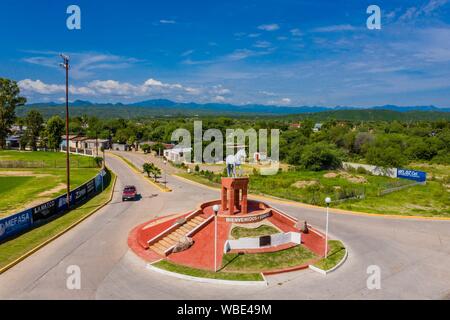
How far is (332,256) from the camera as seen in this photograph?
1922 cm

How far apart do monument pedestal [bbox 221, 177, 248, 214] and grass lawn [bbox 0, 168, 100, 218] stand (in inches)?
691

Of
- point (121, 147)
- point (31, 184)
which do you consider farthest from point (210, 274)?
point (121, 147)

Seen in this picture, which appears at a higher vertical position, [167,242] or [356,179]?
[356,179]

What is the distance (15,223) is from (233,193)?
1411 cm

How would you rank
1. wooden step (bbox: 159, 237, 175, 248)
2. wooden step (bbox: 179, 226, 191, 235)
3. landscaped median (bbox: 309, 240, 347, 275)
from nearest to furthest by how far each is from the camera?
landscaped median (bbox: 309, 240, 347, 275) → wooden step (bbox: 159, 237, 175, 248) → wooden step (bbox: 179, 226, 191, 235)

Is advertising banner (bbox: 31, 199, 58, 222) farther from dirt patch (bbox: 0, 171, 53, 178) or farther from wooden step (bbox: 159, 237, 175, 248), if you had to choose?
dirt patch (bbox: 0, 171, 53, 178)

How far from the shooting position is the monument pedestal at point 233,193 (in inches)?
858

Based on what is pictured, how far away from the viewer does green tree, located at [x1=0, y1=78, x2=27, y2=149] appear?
77.0 meters

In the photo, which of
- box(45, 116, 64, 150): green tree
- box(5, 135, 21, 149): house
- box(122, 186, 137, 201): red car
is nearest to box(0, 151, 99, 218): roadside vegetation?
box(122, 186, 137, 201): red car

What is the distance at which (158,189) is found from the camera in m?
39.3

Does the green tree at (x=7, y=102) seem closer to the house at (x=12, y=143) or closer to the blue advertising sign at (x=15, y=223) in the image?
the house at (x=12, y=143)

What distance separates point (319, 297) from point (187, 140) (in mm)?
67264

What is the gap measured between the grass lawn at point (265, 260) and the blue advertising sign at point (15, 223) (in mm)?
13603

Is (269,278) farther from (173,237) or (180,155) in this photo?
(180,155)
